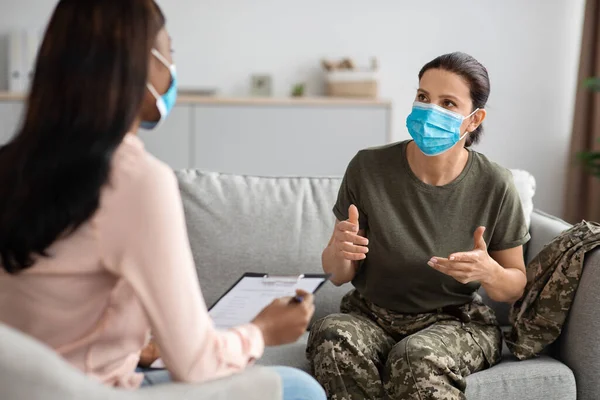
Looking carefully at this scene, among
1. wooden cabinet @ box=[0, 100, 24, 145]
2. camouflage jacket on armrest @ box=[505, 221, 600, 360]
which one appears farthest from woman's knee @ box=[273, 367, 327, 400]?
wooden cabinet @ box=[0, 100, 24, 145]

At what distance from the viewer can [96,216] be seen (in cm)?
109

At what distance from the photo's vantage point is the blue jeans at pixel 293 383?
1352mm

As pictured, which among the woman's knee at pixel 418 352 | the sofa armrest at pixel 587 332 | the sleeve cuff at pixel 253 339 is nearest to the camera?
the sleeve cuff at pixel 253 339

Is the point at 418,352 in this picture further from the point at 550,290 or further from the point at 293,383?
the point at 293,383

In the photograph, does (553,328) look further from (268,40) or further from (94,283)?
(268,40)

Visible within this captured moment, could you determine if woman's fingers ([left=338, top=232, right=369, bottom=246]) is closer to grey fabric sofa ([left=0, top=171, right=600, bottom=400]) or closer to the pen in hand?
grey fabric sofa ([left=0, top=171, right=600, bottom=400])

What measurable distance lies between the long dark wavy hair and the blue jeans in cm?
33

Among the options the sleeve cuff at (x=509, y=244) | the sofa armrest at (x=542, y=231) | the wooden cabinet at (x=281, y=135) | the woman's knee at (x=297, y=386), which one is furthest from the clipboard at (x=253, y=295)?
the wooden cabinet at (x=281, y=135)

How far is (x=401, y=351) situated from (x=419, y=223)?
0.34 metres

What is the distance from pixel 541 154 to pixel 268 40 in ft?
5.32

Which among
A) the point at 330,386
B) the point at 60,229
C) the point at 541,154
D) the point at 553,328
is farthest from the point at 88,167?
the point at 541,154

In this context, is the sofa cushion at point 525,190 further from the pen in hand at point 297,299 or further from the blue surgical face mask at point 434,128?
the pen in hand at point 297,299

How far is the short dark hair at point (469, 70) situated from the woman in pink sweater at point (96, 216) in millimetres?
1019

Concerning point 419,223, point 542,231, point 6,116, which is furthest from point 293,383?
point 6,116
